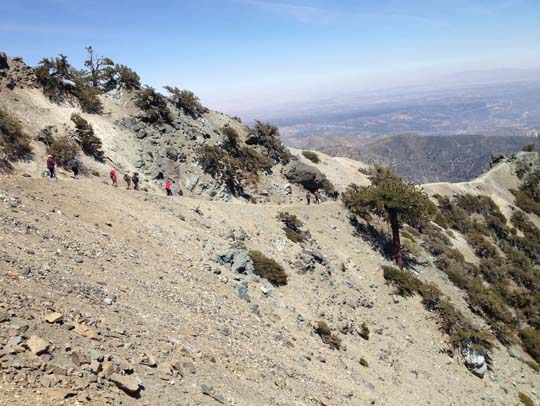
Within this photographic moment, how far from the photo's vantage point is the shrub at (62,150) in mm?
29547

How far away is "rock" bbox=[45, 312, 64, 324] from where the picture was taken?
988cm

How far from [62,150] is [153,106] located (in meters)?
18.5

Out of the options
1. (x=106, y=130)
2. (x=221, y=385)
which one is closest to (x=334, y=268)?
(x=221, y=385)

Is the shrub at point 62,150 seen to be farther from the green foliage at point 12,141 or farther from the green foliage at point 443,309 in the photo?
the green foliage at point 443,309

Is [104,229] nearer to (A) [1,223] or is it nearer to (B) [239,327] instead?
(A) [1,223]

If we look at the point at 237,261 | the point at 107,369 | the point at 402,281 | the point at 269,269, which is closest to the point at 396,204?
the point at 402,281

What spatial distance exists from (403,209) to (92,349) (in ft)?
102

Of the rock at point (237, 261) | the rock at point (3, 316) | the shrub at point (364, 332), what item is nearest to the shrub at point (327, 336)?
the shrub at point (364, 332)

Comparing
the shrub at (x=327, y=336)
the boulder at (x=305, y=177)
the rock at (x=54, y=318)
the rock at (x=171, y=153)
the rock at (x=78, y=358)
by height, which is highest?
the rock at (x=171, y=153)

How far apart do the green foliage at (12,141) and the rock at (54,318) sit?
21.1 meters

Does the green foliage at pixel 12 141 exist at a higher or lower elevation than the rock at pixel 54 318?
Result: higher

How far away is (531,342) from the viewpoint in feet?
108

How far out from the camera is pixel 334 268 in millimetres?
30781

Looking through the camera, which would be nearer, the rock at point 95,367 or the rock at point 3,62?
the rock at point 95,367
